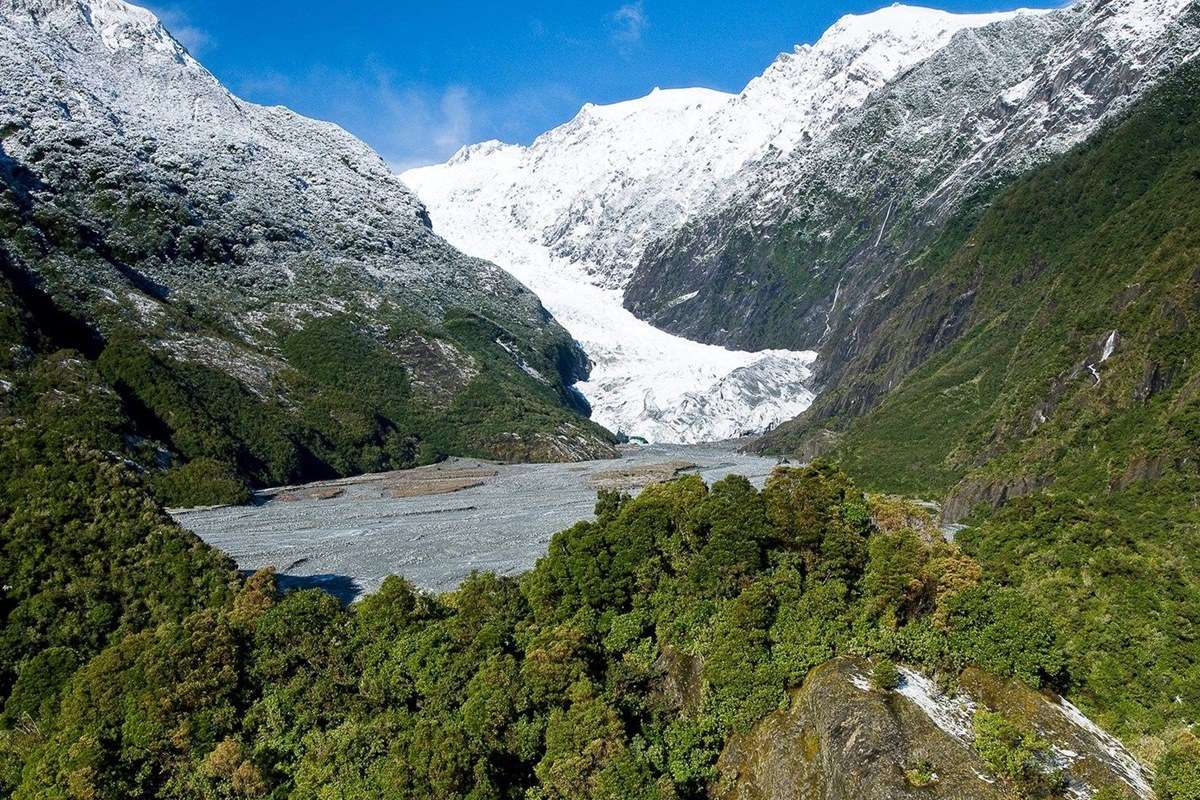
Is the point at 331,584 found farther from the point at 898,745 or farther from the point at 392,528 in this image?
the point at 898,745

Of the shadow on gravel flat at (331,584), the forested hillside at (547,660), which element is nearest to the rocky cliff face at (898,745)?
the forested hillside at (547,660)

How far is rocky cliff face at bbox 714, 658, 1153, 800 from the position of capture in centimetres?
2191

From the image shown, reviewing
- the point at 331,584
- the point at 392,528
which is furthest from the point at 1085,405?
the point at 331,584

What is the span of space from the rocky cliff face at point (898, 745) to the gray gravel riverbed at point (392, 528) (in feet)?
132

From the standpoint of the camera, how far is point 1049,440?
92.6m

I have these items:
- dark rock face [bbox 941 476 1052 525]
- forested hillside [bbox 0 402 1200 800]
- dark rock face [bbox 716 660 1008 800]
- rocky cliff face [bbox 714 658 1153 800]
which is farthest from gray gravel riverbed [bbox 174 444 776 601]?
rocky cliff face [bbox 714 658 1153 800]

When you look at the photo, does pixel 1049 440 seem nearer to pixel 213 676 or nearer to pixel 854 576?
pixel 854 576

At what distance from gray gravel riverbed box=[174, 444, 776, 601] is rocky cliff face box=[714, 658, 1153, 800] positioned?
40144 millimetres

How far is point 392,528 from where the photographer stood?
319ft

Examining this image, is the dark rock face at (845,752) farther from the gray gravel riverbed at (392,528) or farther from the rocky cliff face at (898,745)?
the gray gravel riverbed at (392,528)

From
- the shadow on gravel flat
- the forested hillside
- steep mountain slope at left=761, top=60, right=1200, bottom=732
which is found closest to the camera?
the forested hillside

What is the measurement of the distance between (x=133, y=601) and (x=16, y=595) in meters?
4.41

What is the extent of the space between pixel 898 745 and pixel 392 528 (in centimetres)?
8081

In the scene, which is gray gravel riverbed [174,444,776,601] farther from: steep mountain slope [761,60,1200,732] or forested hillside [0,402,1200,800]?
steep mountain slope [761,60,1200,732]
